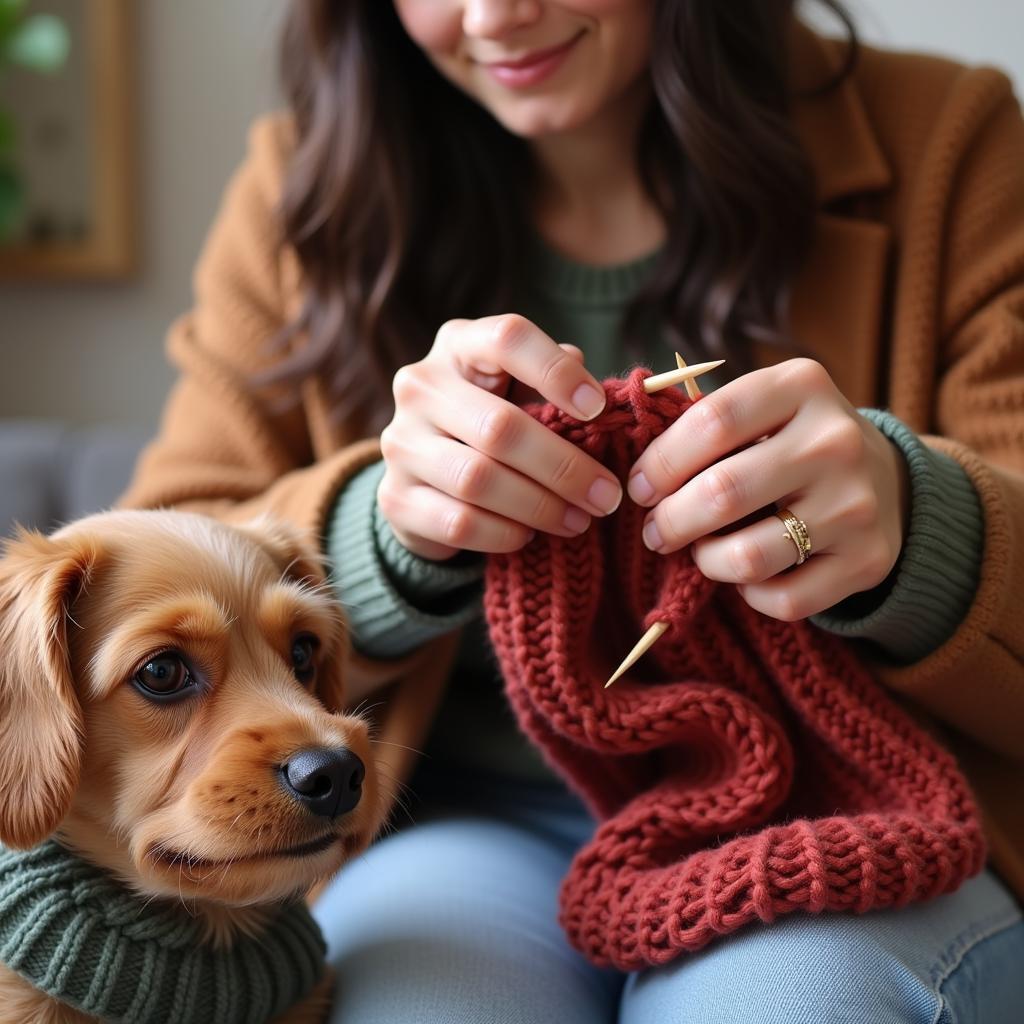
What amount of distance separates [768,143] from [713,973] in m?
0.75

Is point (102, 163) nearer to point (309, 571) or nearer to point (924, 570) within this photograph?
point (309, 571)

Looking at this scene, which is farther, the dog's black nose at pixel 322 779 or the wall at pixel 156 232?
the wall at pixel 156 232

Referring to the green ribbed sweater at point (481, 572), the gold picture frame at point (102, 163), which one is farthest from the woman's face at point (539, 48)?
the gold picture frame at point (102, 163)

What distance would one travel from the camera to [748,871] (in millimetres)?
760

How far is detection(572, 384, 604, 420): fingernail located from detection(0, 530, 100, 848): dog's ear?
1.11 feet

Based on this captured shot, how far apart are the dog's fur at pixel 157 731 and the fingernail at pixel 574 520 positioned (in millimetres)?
197

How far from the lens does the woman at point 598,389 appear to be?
78cm

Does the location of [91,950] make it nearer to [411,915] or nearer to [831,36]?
[411,915]

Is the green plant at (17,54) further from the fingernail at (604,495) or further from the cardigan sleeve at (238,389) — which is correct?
the fingernail at (604,495)

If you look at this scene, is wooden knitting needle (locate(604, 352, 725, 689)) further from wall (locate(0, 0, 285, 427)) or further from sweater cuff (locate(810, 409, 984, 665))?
wall (locate(0, 0, 285, 427))

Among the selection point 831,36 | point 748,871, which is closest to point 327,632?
point 748,871

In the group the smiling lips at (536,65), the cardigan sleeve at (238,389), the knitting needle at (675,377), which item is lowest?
the cardigan sleeve at (238,389)

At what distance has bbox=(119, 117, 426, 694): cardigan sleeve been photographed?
1.22 metres

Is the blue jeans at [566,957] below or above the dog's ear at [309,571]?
below
